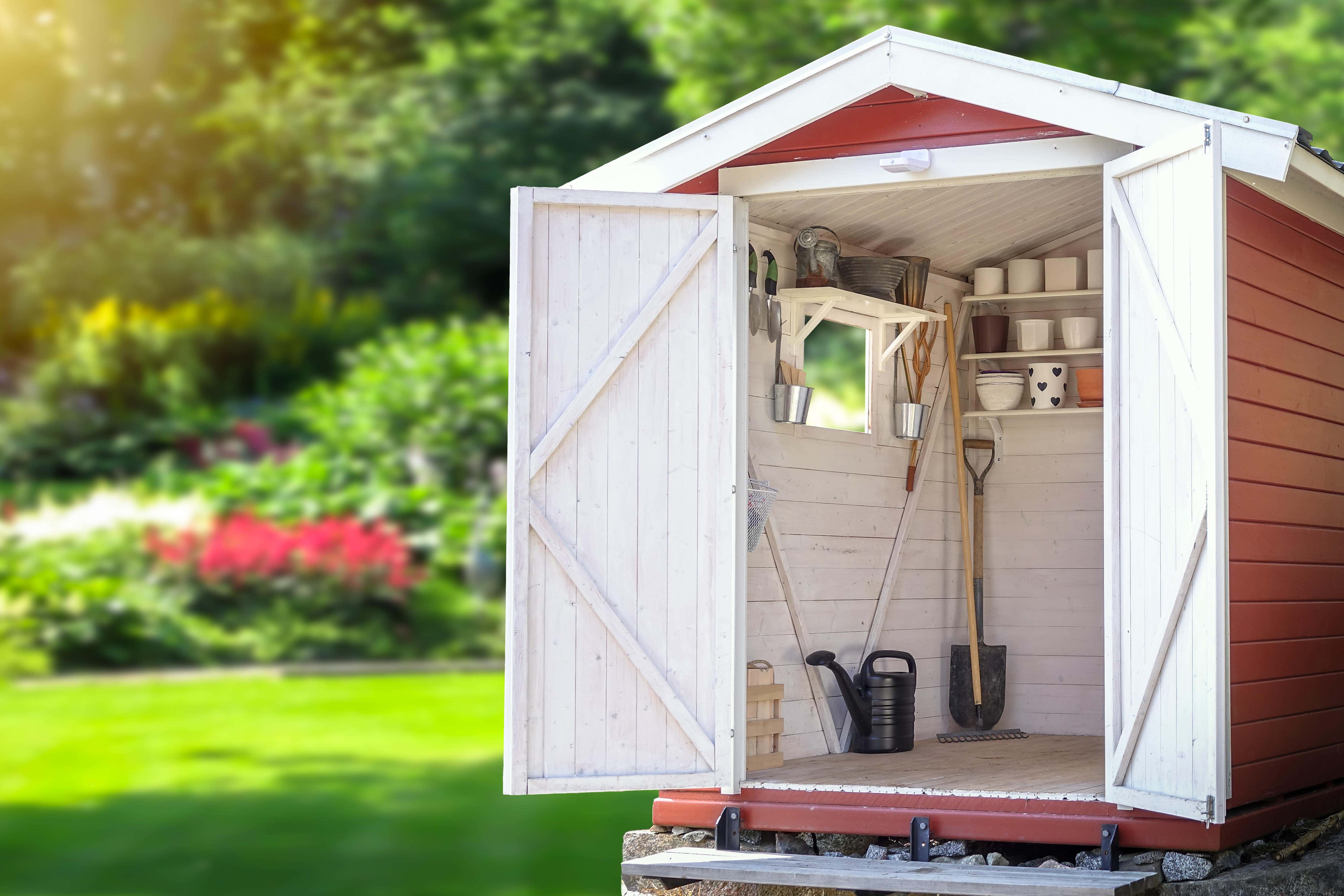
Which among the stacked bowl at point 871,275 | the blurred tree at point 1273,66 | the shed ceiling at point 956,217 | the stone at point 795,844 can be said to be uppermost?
the blurred tree at point 1273,66

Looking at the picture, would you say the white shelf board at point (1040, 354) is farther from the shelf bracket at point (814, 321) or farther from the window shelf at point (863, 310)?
the shelf bracket at point (814, 321)

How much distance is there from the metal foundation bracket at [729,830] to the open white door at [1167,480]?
4.19 feet

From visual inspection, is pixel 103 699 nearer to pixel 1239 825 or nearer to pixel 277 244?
pixel 277 244

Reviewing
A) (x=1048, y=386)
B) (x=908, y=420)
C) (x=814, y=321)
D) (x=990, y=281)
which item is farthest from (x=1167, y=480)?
(x=990, y=281)

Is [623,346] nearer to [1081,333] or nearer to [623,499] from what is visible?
[623,499]

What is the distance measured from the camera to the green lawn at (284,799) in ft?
30.3

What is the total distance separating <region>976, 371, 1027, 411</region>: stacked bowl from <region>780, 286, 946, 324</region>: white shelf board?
0.45m

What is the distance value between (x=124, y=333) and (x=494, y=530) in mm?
4431

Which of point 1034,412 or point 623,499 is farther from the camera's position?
point 1034,412

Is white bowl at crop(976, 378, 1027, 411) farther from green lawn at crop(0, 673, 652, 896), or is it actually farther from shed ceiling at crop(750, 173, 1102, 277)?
green lawn at crop(0, 673, 652, 896)

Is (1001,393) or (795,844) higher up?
(1001,393)

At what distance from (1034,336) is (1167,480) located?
284 cm

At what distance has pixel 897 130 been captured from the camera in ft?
18.0

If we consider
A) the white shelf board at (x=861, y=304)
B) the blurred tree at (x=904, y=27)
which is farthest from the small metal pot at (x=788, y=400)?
the blurred tree at (x=904, y=27)
